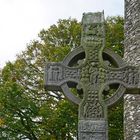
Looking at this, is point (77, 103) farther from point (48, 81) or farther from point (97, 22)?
point (97, 22)

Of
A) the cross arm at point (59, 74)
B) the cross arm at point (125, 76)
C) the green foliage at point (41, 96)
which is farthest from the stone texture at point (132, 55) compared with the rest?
the cross arm at point (59, 74)

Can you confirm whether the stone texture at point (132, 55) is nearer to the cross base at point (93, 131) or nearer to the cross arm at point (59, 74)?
the cross arm at point (59, 74)

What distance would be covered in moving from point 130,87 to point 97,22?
3.00 ft

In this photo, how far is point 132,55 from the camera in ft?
44.5

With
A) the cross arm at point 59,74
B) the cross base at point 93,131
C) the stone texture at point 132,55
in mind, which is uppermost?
the stone texture at point 132,55

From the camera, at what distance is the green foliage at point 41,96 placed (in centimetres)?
1957

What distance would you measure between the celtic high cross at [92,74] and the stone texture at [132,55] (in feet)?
20.3

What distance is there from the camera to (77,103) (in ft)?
21.3

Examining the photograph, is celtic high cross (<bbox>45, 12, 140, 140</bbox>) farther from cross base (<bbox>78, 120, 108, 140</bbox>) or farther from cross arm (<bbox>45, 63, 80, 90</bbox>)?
Result: cross base (<bbox>78, 120, 108, 140</bbox>)

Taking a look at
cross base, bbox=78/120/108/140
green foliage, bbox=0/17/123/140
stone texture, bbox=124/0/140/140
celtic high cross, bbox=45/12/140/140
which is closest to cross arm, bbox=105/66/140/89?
celtic high cross, bbox=45/12/140/140

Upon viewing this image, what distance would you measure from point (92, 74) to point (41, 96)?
14751 millimetres

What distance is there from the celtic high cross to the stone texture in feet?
20.3

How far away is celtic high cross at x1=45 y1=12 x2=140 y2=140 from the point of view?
6.48m

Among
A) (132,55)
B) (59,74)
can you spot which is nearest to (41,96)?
(132,55)
